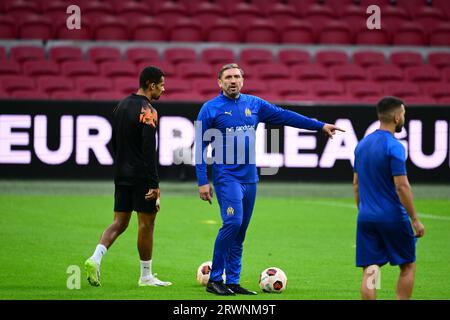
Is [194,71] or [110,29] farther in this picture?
[110,29]

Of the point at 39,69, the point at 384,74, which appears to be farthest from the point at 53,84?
the point at 384,74

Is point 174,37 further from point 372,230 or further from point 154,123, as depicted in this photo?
point 372,230

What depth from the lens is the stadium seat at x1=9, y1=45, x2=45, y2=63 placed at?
908 inches

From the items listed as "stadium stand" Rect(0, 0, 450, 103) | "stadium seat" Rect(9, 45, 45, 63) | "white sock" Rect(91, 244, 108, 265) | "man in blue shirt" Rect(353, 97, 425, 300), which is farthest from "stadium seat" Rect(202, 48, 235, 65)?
"man in blue shirt" Rect(353, 97, 425, 300)

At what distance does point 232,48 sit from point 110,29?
309cm

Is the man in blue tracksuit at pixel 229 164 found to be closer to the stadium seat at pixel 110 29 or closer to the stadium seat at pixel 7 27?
the stadium seat at pixel 110 29

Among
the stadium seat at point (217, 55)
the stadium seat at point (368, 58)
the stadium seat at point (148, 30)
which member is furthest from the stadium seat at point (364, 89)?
the stadium seat at point (148, 30)

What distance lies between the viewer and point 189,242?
13.5 metres

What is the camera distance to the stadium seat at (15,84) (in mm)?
21422

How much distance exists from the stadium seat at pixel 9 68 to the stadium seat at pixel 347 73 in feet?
24.1

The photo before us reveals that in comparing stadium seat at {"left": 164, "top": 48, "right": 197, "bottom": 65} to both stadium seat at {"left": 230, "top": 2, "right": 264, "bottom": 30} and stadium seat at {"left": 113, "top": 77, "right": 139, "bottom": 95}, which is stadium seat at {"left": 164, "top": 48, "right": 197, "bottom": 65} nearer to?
stadium seat at {"left": 113, "top": 77, "right": 139, "bottom": 95}

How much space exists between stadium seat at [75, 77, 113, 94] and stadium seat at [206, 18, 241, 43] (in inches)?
155

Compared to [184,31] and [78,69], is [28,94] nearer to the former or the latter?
[78,69]

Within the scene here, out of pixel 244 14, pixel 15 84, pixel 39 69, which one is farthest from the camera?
pixel 244 14
